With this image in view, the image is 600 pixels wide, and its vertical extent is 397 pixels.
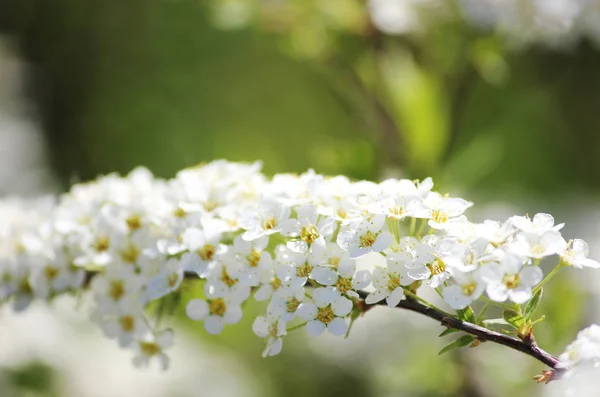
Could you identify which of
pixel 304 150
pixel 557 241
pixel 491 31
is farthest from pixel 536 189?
pixel 557 241

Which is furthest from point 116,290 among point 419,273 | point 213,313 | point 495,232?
point 495,232

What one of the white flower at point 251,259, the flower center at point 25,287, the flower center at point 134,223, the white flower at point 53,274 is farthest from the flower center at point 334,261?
the flower center at point 25,287

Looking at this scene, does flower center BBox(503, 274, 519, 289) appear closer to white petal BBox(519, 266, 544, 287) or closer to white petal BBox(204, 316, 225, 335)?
white petal BBox(519, 266, 544, 287)

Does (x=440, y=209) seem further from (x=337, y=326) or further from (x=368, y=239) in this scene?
(x=337, y=326)

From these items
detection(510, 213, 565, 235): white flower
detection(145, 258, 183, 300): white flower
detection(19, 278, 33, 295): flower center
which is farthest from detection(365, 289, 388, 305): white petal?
detection(19, 278, 33, 295): flower center

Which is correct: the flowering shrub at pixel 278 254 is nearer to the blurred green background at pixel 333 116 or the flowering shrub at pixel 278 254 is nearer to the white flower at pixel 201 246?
the white flower at pixel 201 246

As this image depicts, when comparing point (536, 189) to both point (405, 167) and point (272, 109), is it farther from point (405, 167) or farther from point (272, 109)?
point (272, 109)
